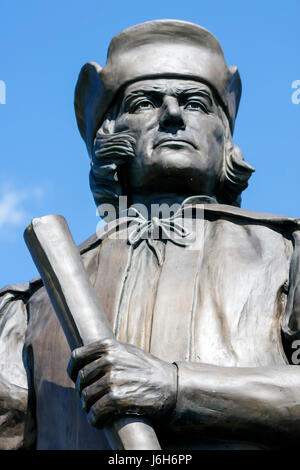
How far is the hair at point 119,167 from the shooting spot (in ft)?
30.7

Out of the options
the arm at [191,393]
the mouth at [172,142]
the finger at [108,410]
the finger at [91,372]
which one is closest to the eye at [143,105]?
the mouth at [172,142]

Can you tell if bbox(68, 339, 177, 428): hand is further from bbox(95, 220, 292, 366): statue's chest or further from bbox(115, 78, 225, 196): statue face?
bbox(115, 78, 225, 196): statue face

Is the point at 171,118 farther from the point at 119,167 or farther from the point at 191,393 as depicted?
the point at 191,393

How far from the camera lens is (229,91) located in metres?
9.74

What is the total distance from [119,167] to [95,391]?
2474 mm

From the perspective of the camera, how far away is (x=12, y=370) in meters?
8.55

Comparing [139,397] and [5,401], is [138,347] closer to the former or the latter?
[139,397]

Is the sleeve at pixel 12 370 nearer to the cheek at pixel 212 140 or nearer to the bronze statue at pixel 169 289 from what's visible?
the bronze statue at pixel 169 289

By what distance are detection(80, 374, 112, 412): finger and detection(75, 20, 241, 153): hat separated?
9.11ft

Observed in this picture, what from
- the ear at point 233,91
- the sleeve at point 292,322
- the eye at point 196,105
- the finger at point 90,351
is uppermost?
the ear at point 233,91

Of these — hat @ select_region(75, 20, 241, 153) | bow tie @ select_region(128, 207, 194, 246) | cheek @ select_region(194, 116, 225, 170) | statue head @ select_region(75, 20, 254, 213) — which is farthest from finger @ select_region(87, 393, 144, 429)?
hat @ select_region(75, 20, 241, 153)

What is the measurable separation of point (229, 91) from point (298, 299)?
2.14 metres

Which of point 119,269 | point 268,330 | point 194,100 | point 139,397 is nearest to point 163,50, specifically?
point 194,100

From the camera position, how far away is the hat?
9492 millimetres
